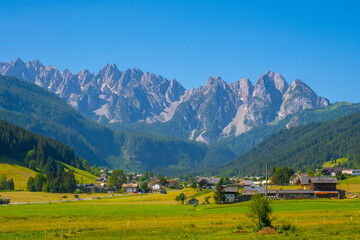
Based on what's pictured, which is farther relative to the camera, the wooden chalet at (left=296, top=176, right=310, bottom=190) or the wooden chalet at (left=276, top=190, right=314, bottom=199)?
the wooden chalet at (left=296, top=176, right=310, bottom=190)

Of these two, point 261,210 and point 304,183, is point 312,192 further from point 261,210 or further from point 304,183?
point 261,210

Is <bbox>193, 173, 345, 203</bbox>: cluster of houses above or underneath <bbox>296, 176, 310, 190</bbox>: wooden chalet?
underneath

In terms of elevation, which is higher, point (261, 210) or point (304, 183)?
point (304, 183)

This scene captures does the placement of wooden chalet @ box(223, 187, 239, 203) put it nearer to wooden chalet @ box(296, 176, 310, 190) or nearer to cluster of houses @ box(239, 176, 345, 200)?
cluster of houses @ box(239, 176, 345, 200)

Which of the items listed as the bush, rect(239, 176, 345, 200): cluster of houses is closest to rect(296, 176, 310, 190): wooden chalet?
rect(239, 176, 345, 200): cluster of houses

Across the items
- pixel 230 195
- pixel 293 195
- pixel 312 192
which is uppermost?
pixel 312 192

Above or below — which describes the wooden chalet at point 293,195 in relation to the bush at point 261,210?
below

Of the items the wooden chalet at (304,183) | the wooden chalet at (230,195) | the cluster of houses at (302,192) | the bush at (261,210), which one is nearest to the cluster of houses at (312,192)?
the cluster of houses at (302,192)

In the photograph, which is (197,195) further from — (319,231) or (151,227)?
(319,231)

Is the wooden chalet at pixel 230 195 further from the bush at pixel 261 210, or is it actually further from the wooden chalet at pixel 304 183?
the bush at pixel 261 210

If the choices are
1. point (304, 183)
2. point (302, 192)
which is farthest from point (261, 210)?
point (304, 183)


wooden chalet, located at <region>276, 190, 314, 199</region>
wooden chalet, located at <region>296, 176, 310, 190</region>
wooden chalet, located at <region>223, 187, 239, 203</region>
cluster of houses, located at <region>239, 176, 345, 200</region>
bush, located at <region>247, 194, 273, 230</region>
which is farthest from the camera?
wooden chalet, located at <region>296, 176, 310, 190</region>

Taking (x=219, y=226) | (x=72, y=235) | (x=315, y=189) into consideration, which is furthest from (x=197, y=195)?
(x=72, y=235)

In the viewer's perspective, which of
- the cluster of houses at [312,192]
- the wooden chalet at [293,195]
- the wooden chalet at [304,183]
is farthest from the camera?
the wooden chalet at [304,183]
